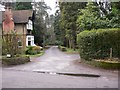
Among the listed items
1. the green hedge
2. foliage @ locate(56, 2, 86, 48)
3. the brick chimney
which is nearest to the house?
the brick chimney

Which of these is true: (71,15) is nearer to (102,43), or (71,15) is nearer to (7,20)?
(7,20)

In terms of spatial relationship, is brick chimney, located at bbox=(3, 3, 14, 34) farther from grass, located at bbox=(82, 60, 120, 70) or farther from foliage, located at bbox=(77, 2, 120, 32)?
grass, located at bbox=(82, 60, 120, 70)

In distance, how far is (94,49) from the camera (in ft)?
54.4

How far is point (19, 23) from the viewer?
122 feet

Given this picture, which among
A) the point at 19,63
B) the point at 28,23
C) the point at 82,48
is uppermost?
the point at 28,23

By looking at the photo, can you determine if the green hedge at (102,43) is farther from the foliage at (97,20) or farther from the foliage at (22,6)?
the foliage at (22,6)

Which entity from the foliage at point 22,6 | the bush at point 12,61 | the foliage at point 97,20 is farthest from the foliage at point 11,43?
the foliage at point 22,6

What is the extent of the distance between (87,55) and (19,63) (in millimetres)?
4982

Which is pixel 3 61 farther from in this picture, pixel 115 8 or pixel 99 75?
pixel 115 8

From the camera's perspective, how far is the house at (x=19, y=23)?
1403 inches

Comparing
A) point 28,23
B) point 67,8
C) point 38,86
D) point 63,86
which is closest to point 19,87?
point 38,86

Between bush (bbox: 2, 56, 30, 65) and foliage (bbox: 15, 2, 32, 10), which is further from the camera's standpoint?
foliage (bbox: 15, 2, 32, 10)

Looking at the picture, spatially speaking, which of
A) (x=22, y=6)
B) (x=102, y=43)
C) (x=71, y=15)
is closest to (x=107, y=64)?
(x=102, y=43)

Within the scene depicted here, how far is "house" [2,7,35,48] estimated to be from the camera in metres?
35.6
